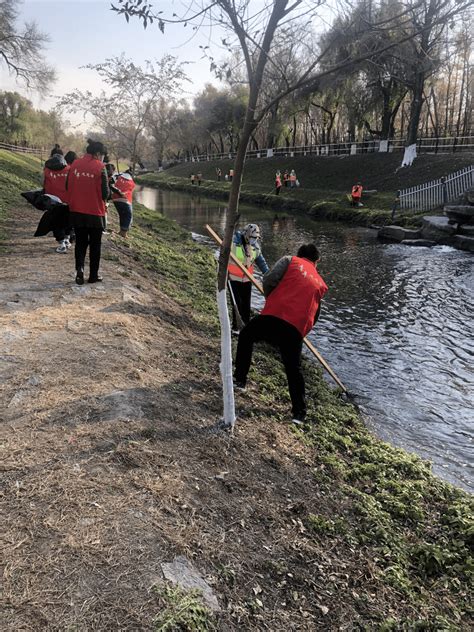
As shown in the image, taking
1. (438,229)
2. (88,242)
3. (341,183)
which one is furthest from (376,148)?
(88,242)

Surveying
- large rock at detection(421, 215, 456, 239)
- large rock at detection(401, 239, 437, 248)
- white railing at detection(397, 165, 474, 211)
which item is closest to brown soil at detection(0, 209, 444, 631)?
large rock at detection(401, 239, 437, 248)

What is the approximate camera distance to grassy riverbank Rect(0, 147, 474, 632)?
2.35 m

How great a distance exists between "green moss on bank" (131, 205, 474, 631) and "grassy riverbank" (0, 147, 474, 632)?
0.04 ft

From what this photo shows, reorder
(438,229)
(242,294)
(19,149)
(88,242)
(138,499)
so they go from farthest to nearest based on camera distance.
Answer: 1. (19,149)
2. (438,229)
3. (242,294)
4. (88,242)
5. (138,499)

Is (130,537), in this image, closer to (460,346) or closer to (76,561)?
(76,561)

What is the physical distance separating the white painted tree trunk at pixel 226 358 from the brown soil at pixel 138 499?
0.20 m

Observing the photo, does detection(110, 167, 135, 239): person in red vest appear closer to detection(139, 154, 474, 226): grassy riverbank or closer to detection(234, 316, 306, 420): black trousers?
detection(234, 316, 306, 420): black trousers

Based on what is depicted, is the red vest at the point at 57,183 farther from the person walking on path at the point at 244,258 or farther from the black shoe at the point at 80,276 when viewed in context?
the person walking on path at the point at 244,258

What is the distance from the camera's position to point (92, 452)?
10.6 ft

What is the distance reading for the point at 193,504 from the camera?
304 centimetres

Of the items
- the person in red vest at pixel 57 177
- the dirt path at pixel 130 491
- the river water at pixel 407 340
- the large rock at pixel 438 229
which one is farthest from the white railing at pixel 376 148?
the dirt path at pixel 130 491

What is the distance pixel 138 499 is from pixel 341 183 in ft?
106

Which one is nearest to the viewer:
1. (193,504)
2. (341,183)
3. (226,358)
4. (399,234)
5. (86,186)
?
(193,504)

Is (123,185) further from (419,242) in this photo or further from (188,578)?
(419,242)
